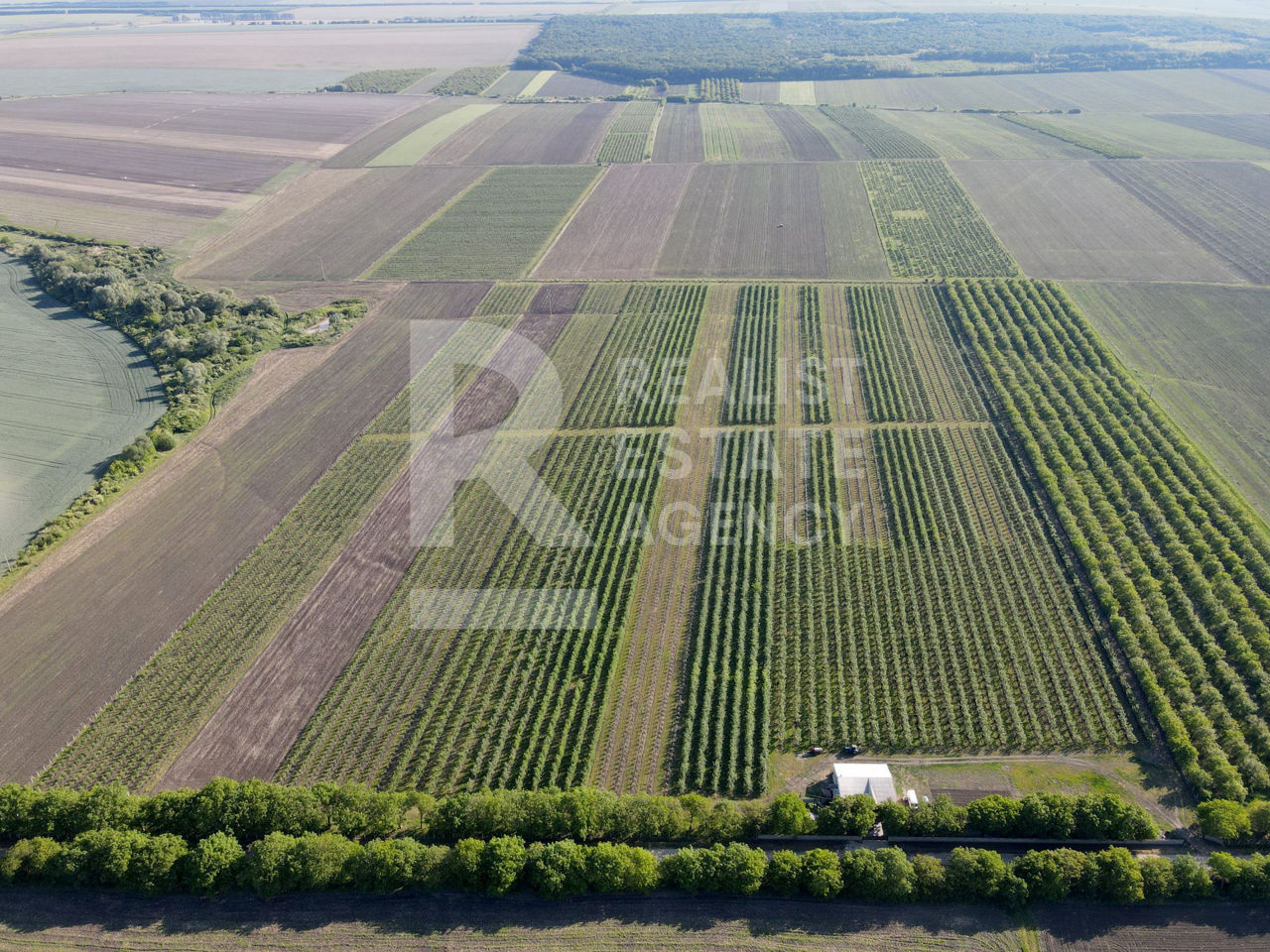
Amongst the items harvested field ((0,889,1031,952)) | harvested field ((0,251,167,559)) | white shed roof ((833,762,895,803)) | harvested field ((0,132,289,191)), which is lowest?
harvested field ((0,889,1031,952))

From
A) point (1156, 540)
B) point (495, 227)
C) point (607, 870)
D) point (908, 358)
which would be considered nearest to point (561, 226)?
point (495, 227)

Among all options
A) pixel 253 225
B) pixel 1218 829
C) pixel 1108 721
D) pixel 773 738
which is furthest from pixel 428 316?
pixel 1218 829

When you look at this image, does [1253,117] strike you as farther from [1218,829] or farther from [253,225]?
[253,225]

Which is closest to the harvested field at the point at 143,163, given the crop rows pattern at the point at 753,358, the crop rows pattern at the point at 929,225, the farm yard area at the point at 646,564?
the farm yard area at the point at 646,564

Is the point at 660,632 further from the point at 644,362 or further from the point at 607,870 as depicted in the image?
the point at 644,362

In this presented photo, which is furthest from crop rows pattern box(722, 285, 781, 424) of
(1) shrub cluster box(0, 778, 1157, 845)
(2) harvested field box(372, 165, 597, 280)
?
(1) shrub cluster box(0, 778, 1157, 845)

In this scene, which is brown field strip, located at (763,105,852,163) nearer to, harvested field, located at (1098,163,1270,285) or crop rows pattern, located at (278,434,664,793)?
harvested field, located at (1098,163,1270,285)

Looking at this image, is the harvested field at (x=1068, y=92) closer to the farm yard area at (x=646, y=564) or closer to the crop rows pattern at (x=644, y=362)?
the farm yard area at (x=646, y=564)
